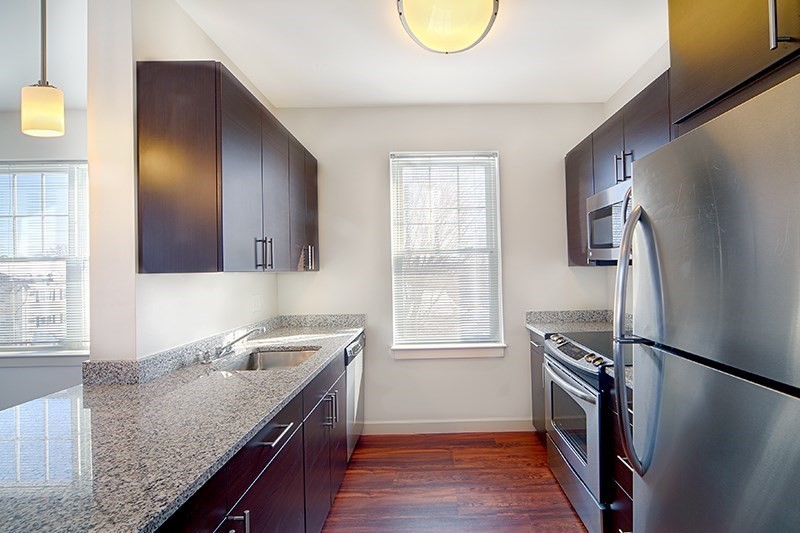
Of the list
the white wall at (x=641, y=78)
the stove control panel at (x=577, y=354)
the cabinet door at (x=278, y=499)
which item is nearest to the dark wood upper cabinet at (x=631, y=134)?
the white wall at (x=641, y=78)

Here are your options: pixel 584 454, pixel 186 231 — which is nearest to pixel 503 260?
pixel 584 454

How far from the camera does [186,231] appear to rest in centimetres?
170

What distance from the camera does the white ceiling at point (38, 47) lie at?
83.4 inches

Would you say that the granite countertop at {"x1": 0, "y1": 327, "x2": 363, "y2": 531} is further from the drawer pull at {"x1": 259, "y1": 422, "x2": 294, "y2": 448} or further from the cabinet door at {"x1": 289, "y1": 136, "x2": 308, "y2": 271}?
the cabinet door at {"x1": 289, "y1": 136, "x2": 308, "y2": 271}

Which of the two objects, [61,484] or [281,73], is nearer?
[61,484]

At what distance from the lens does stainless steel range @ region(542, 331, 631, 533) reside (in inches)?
74.9

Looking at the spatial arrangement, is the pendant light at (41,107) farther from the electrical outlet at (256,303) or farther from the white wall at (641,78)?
the white wall at (641,78)

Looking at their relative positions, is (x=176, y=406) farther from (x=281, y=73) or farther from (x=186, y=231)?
Result: (x=281, y=73)

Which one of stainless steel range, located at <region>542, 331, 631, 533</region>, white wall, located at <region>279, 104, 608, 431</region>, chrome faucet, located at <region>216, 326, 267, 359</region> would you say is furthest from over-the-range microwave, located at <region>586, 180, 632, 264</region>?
chrome faucet, located at <region>216, 326, 267, 359</region>

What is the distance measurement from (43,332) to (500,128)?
13.5 ft

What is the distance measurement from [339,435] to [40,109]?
226cm

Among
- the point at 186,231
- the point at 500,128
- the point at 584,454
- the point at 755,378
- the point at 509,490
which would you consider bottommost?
the point at 509,490

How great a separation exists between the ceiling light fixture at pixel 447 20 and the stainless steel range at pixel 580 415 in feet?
5.78

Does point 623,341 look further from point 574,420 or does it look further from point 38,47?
point 38,47
